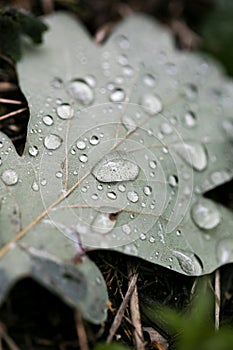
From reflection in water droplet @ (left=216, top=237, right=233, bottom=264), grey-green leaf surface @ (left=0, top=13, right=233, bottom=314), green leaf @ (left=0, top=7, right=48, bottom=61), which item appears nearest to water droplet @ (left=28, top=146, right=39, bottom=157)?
grey-green leaf surface @ (left=0, top=13, right=233, bottom=314)

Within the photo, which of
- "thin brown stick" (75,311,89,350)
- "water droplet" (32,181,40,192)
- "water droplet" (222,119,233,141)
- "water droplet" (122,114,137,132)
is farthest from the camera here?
"water droplet" (222,119,233,141)

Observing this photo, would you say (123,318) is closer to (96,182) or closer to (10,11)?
(96,182)

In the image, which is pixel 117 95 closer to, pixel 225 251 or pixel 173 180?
pixel 173 180

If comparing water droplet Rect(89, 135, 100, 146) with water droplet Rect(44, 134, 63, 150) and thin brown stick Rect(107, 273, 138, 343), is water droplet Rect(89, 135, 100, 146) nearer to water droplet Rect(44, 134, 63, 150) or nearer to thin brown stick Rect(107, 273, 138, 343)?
water droplet Rect(44, 134, 63, 150)

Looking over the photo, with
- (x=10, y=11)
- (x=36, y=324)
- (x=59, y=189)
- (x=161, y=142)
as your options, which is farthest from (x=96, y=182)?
(x=10, y=11)

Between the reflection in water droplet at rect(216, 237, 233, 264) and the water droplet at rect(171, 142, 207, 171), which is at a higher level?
the water droplet at rect(171, 142, 207, 171)

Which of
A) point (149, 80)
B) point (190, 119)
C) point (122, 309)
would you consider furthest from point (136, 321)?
point (149, 80)

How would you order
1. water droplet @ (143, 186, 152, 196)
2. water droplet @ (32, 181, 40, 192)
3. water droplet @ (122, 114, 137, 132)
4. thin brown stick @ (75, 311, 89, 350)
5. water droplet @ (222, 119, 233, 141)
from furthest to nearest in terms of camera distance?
1. water droplet @ (222, 119, 233, 141)
2. water droplet @ (122, 114, 137, 132)
3. water droplet @ (143, 186, 152, 196)
4. water droplet @ (32, 181, 40, 192)
5. thin brown stick @ (75, 311, 89, 350)
